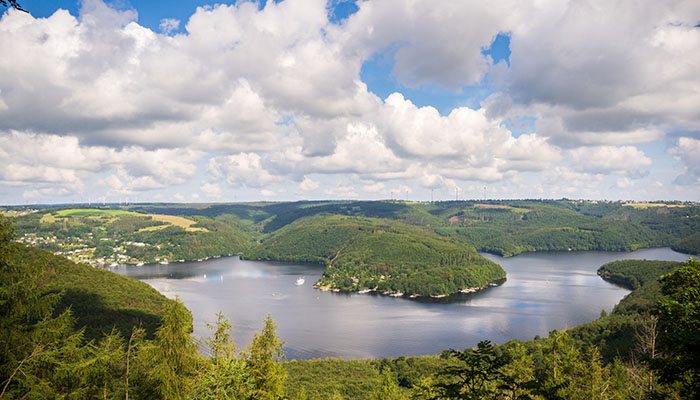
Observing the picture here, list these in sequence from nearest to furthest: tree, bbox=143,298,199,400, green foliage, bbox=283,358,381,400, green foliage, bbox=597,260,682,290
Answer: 1. tree, bbox=143,298,199,400
2. green foliage, bbox=283,358,381,400
3. green foliage, bbox=597,260,682,290

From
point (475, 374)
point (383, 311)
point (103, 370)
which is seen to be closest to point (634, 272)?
point (383, 311)

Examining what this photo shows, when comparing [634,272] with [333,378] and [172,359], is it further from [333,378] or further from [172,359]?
[172,359]

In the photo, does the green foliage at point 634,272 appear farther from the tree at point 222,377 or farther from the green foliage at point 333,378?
the tree at point 222,377

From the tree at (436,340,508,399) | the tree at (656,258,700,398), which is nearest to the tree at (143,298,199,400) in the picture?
the tree at (436,340,508,399)

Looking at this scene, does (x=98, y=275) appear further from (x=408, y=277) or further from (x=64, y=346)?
(x=408, y=277)

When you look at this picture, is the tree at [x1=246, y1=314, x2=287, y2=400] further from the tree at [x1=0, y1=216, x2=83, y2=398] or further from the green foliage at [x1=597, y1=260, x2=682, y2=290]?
Result: the green foliage at [x1=597, y1=260, x2=682, y2=290]

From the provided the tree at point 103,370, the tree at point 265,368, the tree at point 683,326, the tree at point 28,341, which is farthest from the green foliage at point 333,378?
the tree at point 683,326

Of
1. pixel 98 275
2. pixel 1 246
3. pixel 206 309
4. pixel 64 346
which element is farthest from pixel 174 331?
pixel 206 309
